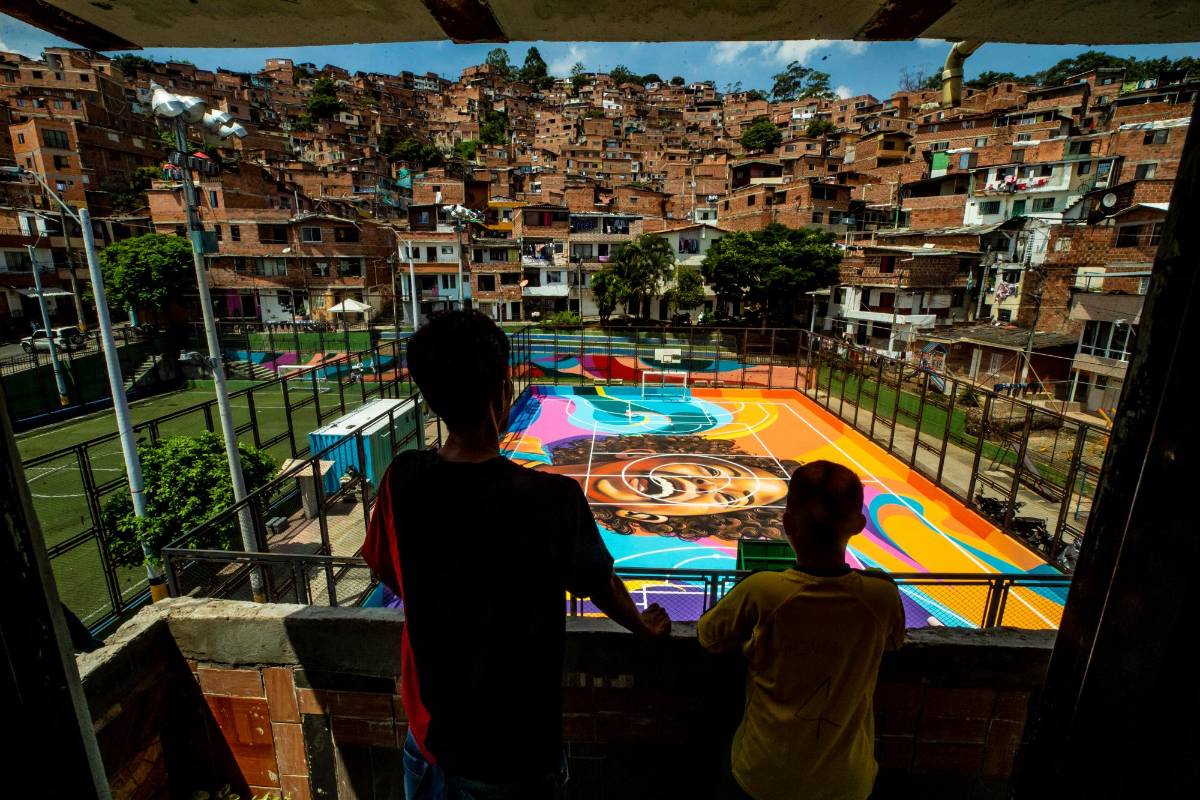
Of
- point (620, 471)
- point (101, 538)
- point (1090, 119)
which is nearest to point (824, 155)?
point (1090, 119)

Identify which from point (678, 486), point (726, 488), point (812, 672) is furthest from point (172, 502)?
point (726, 488)

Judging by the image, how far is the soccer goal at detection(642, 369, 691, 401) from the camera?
79.7ft

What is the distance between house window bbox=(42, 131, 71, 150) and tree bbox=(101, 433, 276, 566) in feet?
163

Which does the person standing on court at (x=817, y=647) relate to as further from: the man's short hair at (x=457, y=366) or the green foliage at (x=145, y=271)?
the green foliage at (x=145, y=271)

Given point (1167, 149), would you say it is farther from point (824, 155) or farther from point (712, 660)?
point (712, 660)

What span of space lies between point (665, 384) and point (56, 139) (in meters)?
49.3

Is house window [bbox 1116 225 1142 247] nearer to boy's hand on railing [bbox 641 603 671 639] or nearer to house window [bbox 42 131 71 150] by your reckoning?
boy's hand on railing [bbox 641 603 671 639]

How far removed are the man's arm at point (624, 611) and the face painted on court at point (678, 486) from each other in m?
11.9

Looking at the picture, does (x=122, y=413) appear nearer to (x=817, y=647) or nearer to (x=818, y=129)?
(x=817, y=647)

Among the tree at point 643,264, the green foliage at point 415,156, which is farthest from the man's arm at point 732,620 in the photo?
the green foliage at point 415,156

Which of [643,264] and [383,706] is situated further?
[643,264]

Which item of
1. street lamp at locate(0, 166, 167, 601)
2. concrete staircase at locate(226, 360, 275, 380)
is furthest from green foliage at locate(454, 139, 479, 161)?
street lamp at locate(0, 166, 167, 601)

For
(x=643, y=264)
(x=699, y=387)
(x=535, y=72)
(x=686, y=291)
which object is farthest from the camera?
(x=535, y=72)

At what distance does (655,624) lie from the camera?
200 centimetres
